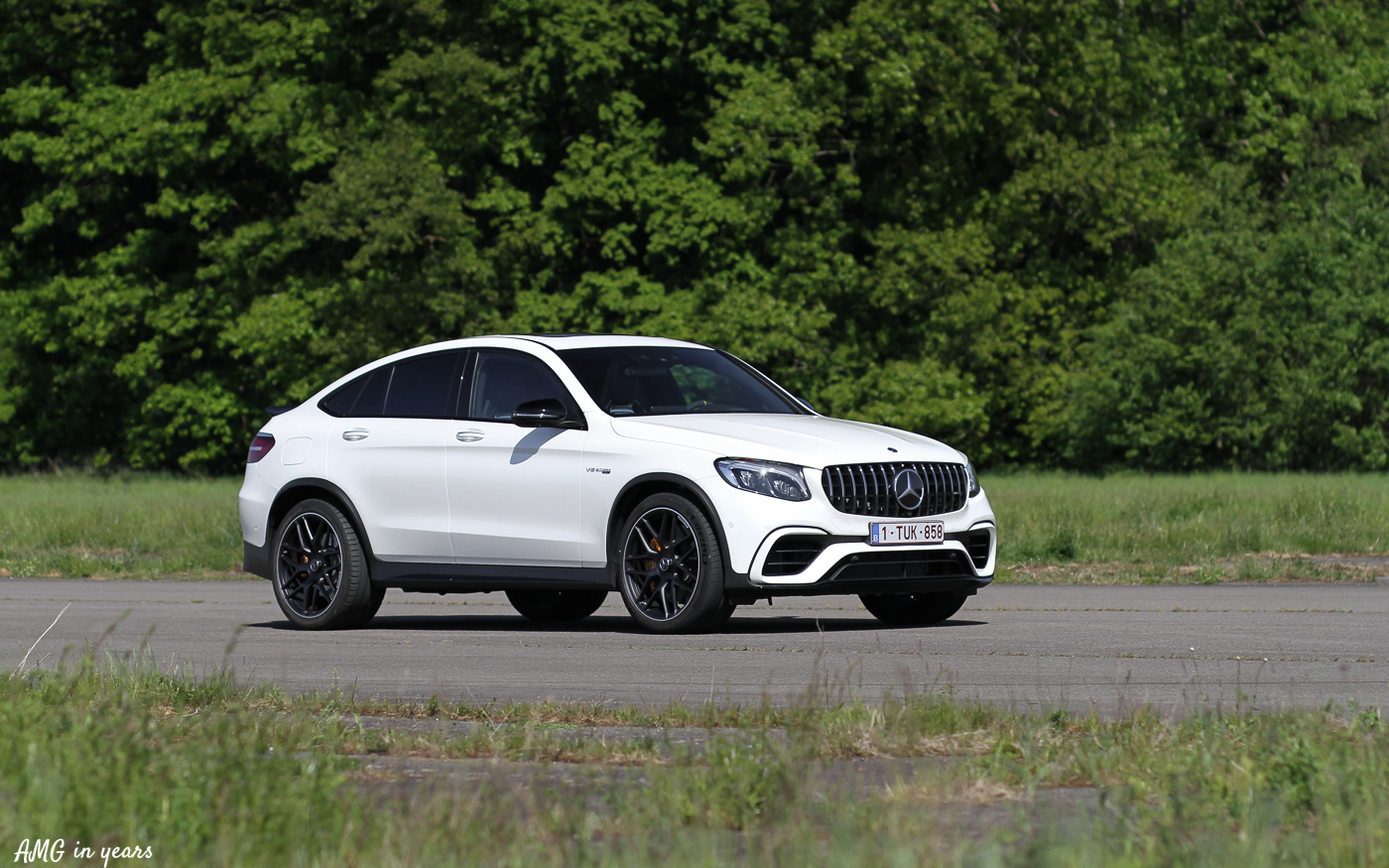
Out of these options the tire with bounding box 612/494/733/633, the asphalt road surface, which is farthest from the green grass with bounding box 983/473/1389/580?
the tire with bounding box 612/494/733/633

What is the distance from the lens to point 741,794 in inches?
206

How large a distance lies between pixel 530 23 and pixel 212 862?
39872 mm

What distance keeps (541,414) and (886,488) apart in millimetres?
2157

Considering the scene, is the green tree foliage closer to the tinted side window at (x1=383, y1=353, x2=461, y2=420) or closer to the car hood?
the tinted side window at (x1=383, y1=353, x2=461, y2=420)

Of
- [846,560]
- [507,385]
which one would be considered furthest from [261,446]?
[846,560]

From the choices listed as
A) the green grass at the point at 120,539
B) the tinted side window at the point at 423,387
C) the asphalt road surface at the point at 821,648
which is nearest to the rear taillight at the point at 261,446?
the tinted side window at the point at 423,387

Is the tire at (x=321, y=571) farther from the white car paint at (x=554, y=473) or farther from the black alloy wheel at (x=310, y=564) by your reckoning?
the white car paint at (x=554, y=473)

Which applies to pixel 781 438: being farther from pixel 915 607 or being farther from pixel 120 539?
pixel 120 539

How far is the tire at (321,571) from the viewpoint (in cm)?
1243

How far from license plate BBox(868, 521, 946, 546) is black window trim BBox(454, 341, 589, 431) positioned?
75.8 inches

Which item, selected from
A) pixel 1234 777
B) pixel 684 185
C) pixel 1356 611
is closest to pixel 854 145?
pixel 684 185

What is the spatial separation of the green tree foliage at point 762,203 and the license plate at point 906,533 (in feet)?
93.7

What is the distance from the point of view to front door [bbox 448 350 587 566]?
38.6ft

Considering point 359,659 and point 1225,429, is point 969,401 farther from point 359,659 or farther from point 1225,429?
point 359,659
